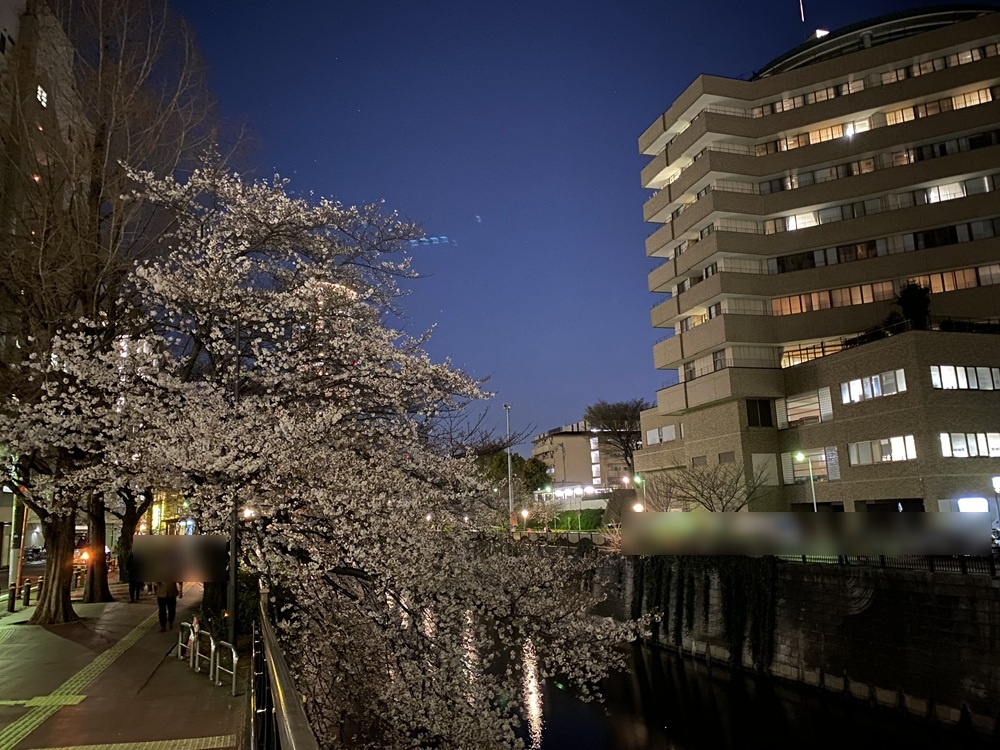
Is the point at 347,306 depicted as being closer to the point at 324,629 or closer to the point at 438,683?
the point at 324,629

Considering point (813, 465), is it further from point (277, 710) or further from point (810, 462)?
point (277, 710)

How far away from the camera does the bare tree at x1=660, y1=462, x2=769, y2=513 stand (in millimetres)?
36031

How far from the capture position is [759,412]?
38.2m

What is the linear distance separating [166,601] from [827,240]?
38.1 meters

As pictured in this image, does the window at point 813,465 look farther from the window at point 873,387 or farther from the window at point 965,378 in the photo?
the window at point 965,378

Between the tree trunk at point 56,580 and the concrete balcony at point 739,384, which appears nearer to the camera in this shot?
the tree trunk at point 56,580

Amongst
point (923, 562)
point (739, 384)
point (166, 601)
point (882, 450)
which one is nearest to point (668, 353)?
point (739, 384)

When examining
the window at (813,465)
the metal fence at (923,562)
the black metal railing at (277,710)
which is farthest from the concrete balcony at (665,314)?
the black metal railing at (277,710)

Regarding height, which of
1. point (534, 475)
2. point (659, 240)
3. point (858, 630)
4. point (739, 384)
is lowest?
point (858, 630)

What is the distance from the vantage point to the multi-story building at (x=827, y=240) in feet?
114

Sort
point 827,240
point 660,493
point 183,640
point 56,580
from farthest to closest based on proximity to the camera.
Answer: point 660,493
point 827,240
point 56,580
point 183,640

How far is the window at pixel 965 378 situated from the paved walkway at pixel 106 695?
30.2m

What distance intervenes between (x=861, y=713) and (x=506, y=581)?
12.4 m

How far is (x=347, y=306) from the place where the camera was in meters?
12.5
